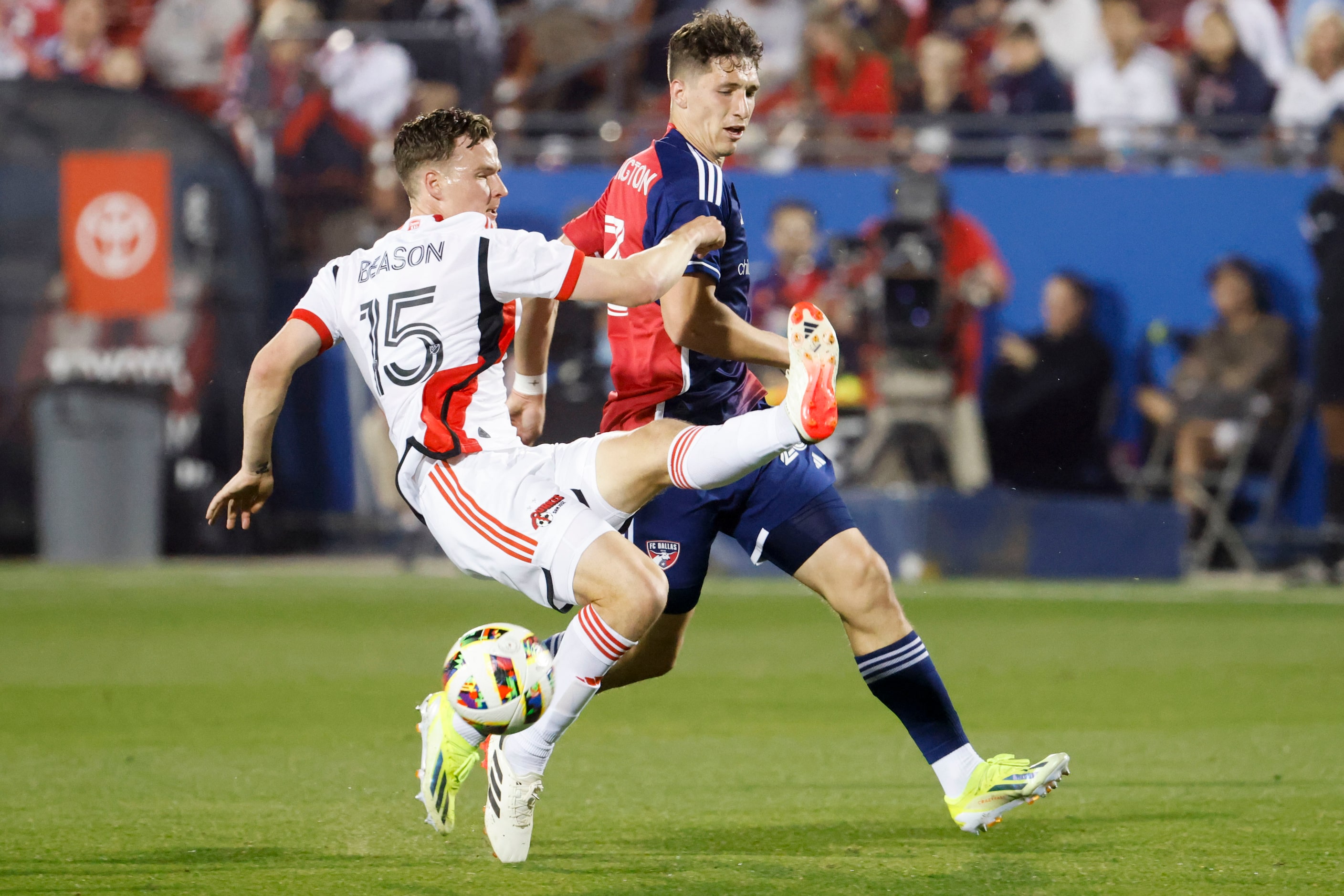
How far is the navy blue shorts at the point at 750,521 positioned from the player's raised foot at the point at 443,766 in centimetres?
83

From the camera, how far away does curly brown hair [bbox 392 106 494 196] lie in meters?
5.10

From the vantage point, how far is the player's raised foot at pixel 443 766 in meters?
5.01

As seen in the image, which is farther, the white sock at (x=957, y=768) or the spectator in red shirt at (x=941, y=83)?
the spectator in red shirt at (x=941, y=83)

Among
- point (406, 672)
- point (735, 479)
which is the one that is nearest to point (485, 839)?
point (735, 479)

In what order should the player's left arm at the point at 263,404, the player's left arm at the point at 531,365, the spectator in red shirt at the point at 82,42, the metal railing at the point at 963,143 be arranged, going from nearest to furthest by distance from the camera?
the player's left arm at the point at 263,404, the player's left arm at the point at 531,365, the metal railing at the point at 963,143, the spectator in red shirt at the point at 82,42

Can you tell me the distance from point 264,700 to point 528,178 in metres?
7.61

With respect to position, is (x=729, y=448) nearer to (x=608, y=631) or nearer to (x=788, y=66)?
(x=608, y=631)

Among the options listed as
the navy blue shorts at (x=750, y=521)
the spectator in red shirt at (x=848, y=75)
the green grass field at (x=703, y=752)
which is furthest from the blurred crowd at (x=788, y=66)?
the navy blue shorts at (x=750, y=521)

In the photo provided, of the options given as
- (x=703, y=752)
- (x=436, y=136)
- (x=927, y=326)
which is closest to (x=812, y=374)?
(x=436, y=136)

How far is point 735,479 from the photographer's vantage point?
5039mm

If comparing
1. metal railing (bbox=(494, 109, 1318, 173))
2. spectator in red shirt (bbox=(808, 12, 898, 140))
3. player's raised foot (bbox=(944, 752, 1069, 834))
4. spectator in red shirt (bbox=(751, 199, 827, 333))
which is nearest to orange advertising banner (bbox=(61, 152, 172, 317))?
metal railing (bbox=(494, 109, 1318, 173))

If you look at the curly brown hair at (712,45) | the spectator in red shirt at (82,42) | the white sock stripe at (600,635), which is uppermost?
the spectator in red shirt at (82,42)

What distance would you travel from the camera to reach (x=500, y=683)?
15.9ft

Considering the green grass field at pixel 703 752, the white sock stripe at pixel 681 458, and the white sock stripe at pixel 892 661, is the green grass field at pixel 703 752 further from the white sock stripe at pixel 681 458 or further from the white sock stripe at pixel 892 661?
the white sock stripe at pixel 681 458
